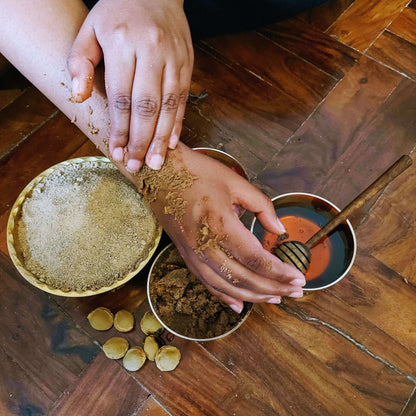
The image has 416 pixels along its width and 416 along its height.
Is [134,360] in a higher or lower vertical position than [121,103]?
lower

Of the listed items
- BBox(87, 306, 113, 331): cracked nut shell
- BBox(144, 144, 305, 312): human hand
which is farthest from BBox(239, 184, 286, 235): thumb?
BBox(87, 306, 113, 331): cracked nut shell

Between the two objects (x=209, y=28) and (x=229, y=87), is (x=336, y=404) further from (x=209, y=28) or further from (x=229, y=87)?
Result: (x=209, y=28)

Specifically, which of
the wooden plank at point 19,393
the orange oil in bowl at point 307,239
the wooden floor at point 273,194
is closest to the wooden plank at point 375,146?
the wooden floor at point 273,194

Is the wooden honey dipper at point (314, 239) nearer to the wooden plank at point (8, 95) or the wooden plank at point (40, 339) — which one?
the wooden plank at point (40, 339)

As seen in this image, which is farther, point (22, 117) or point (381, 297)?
point (22, 117)

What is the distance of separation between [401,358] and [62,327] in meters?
0.61

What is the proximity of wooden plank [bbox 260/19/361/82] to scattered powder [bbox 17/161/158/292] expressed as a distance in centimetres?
51

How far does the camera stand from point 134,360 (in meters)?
0.68

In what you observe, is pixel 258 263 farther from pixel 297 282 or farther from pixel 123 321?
pixel 123 321

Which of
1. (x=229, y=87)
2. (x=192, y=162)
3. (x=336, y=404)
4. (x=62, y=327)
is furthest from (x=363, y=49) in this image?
(x=62, y=327)

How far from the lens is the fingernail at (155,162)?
56 cm

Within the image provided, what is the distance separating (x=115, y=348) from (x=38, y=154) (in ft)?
1.43

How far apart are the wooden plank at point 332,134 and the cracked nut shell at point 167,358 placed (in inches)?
14.2

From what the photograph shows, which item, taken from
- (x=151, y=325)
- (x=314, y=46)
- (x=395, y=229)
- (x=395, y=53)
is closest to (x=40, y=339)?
(x=151, y=325)
